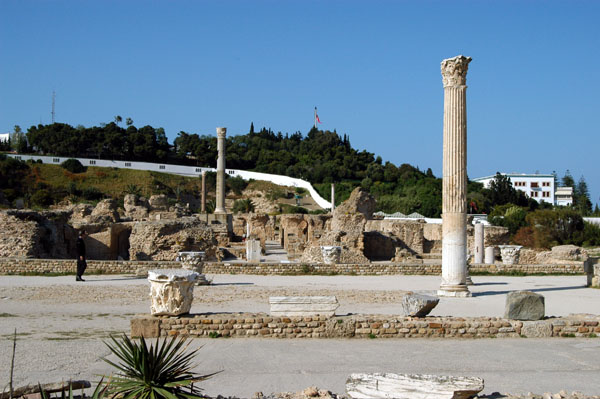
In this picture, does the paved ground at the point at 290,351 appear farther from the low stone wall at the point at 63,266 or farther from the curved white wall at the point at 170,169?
the curved white wall at the point at 170,169

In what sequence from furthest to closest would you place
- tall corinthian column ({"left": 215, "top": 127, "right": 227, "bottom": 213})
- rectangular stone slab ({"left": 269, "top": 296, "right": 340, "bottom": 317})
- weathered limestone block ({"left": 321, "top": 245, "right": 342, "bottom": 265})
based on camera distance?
tall corinthian column ({"left": 215, "top": 127, "right": 227, "bottom": 213}) → weathered limestone block ({"left": 321, "top": 245, "right": 342, "bottom": 265}) → rectangular stone slab ({"left": 269, "top": 296, "right": 340, "bottom": 317})

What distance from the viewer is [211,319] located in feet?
31.0

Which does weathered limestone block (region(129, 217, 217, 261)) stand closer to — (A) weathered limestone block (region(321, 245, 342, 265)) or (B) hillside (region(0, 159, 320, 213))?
(A) weathered limestone block (region(321, 245, 342, 265))

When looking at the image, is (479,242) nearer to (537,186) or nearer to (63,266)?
(63,266)

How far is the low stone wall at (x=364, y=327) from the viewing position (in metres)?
9.38

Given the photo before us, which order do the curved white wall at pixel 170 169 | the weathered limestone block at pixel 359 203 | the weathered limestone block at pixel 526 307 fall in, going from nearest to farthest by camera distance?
1. the weathered limestone block at pixel 526 307
2. the weathered limestone block at pixel 359 203
3. the curved white wall at pixel 170 169

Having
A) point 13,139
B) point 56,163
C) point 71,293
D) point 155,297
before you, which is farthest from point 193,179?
point 155,297

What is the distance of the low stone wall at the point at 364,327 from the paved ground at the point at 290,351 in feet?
0.75

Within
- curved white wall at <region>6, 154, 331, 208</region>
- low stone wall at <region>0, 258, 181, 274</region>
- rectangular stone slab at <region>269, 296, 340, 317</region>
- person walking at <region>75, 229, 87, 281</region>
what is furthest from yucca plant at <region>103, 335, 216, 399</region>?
curved white wall at <region>6, 154, 331, 208</region>

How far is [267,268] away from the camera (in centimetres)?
1986

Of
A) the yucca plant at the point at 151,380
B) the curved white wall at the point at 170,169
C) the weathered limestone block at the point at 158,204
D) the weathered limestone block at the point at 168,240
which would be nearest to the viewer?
the yucca plant at the point at 151,380

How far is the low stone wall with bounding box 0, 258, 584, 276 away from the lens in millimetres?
19062

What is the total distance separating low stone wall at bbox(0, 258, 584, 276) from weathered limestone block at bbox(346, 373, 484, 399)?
13673mm

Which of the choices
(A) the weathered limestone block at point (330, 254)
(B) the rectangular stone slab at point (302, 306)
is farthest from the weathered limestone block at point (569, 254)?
(B) the rectangular stone slab at point (302, 306)
